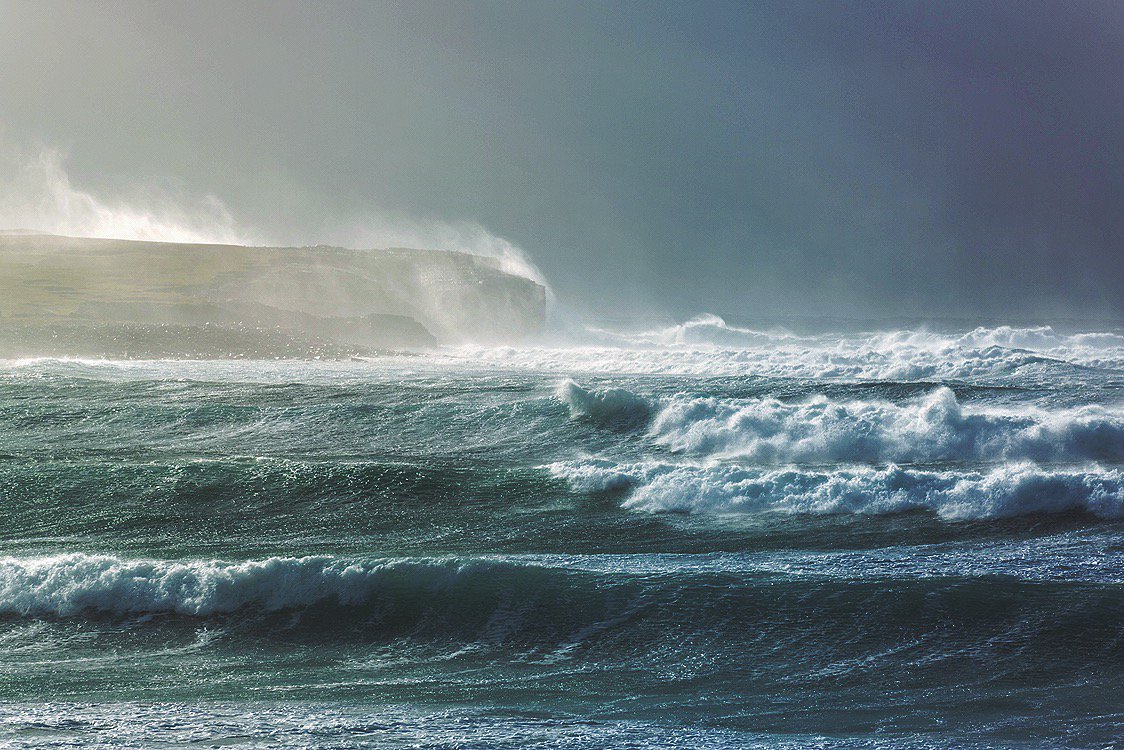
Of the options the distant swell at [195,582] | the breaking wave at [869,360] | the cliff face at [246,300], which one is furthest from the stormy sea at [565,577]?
the cliff face at [246,300]

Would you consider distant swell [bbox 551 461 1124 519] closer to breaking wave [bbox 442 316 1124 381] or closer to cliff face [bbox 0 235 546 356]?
breaking wave [bbox 442 316 1124 381]

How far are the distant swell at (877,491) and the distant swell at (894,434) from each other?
292cm

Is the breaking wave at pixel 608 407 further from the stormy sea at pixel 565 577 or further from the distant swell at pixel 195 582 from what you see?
the distant swell at pixel 195 582

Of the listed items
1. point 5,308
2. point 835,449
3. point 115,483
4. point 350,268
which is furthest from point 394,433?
point 350,268

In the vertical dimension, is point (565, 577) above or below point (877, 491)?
below

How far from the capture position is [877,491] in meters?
13.6

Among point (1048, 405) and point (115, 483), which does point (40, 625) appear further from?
point (1048, 405)

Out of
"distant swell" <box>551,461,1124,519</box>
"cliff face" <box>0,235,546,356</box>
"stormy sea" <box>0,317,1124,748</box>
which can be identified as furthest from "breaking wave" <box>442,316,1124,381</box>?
"distant swell" <box>551,461,1124,519</box>

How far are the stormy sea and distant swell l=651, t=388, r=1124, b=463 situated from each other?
0.07 m

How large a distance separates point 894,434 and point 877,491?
4.62 metres

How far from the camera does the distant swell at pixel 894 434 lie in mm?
17203

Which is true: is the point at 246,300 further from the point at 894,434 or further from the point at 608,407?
the point at 894,434

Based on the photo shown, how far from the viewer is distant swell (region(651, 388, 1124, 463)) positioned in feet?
56.4

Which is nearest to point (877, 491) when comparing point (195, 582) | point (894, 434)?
point (894, 434)
